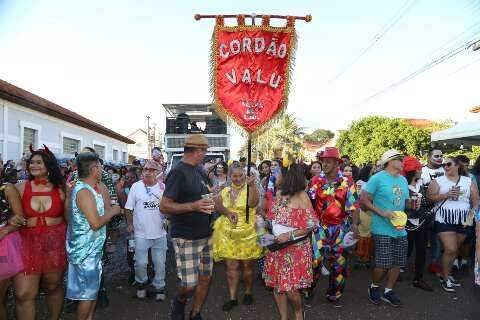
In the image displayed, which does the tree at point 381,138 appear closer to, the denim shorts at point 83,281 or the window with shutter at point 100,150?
the window with shutter at point 100,150

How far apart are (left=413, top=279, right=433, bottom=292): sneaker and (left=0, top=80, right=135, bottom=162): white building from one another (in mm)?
8173

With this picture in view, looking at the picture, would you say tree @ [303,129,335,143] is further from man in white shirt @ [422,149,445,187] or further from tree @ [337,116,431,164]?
man in white shirt @ [422,149,445,187]

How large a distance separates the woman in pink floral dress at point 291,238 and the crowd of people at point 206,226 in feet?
0.03

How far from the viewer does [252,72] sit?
5211mm

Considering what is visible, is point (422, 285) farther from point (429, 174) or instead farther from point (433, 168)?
point (433, 168)

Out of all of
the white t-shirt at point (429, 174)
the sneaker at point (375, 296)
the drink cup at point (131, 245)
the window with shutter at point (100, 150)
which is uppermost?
the window with shutter at point (100, 150)

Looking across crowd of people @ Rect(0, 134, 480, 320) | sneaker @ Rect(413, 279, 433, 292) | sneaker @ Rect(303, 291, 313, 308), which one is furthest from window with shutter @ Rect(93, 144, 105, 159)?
sneaker @ Rect(413, 279, 433, 292)

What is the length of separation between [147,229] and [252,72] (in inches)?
97.8

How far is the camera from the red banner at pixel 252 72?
17.0 feet

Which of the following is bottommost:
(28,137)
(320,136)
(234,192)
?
(234,192)

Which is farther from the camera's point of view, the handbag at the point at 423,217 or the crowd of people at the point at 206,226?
the handbag at the point at 423,217

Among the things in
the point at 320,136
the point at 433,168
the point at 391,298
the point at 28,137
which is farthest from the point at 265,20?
the point at 320,136

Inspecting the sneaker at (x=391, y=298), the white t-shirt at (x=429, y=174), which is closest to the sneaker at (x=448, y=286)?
the sneaker at (x=391, y=298)

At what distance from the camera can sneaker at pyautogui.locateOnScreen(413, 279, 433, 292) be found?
5305 millimetres
